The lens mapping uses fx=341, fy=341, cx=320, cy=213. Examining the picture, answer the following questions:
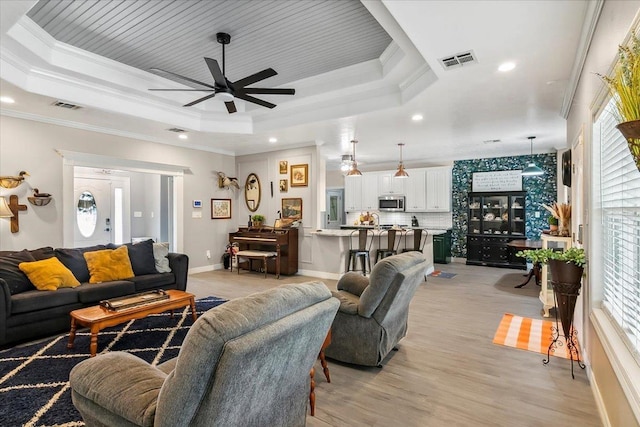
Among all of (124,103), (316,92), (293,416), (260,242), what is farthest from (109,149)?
(293,416)

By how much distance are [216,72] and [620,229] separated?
3.41 m

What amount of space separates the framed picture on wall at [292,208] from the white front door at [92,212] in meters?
4.54

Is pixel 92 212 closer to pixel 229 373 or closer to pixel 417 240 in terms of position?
pixel 417 240

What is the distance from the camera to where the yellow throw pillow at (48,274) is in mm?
3611

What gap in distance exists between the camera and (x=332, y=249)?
6.55 meters

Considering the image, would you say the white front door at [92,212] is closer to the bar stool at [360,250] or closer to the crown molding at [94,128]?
the crown molding at [94,128]

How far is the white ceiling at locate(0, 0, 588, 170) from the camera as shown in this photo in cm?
273

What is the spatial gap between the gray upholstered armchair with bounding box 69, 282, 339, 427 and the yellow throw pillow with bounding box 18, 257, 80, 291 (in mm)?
2666

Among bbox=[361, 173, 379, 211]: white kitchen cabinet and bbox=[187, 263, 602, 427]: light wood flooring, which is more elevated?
bbox=[361, 173, 379, 211]: white kitchen cabinet

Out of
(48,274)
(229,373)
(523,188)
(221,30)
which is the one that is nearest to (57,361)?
(48,274)

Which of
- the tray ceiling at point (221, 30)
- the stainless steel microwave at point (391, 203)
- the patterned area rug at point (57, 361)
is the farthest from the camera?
the stainless steel microwave at point (391, 203)

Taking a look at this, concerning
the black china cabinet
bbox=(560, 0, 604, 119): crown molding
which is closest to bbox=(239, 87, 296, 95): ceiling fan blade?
bbox=(560, 0, 604, 119): crown molding

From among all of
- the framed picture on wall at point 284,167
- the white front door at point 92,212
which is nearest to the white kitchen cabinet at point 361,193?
the framed picture on wall at point 284,167

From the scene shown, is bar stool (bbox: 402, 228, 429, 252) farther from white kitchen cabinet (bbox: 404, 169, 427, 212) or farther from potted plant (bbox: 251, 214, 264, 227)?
potted plant (bbox: 251, 214, 264, 227)
